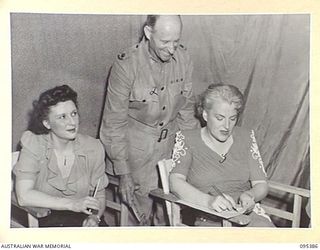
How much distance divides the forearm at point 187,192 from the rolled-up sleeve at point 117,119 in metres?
0.06

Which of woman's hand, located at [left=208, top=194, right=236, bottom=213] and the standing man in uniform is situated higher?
the standing man in uniform

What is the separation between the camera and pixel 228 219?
69 centimetres

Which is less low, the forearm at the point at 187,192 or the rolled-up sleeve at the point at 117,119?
the rolled-up sleeve at the point at 117,119

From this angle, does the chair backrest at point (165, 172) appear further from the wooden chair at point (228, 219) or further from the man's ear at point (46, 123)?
the man's ear at point (46, 123)

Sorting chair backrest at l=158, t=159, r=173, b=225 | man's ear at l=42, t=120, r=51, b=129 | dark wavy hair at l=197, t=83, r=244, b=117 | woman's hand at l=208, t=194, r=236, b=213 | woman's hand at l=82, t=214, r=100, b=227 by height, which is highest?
dark wavy hair at l=197, t=83, r=244, b=117

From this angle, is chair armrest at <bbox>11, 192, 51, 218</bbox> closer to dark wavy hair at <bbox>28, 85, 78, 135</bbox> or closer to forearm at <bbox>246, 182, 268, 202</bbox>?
dark wavy hair at <bbox>28, 85, 78, 135</bbox>

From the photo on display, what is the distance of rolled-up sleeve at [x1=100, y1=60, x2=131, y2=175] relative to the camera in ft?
2.28

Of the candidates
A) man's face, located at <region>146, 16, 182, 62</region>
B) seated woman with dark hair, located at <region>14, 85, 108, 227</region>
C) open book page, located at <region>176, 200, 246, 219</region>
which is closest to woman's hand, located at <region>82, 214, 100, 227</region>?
seated woman with dark hair, located at <region>14, 85, 108, 227</region>

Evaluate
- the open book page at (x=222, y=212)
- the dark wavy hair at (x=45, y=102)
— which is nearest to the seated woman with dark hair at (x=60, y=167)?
the dark wavy hair at (x=45, y=102)

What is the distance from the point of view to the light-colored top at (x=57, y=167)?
69 centimetres

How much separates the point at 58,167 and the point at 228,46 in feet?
0.82

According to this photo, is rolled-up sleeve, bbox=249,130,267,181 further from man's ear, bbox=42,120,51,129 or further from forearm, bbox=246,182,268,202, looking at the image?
man's ear, bbox=42,120,51,129

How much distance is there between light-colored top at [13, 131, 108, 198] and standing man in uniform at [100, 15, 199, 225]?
0.02 m

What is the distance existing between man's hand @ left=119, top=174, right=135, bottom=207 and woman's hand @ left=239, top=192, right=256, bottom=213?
13 centimetres
